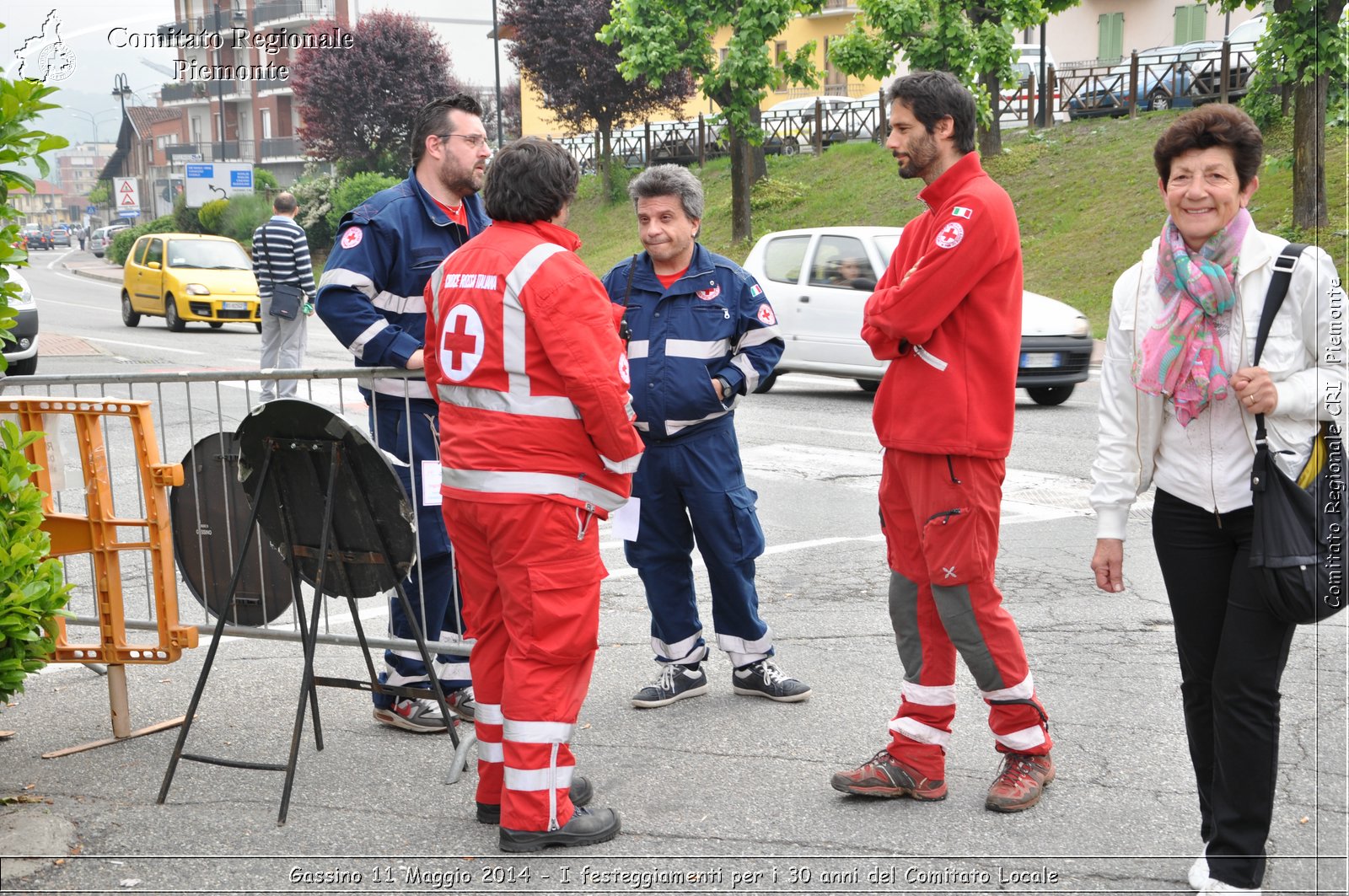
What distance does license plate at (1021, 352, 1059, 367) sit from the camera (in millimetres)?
13297

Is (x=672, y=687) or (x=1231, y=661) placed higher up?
(x=1231, y=661)

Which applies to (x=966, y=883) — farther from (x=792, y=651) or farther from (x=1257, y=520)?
(x=792, y=651)

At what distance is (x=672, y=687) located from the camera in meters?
5.18

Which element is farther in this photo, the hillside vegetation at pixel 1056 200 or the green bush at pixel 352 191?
the green bush at pixel 352 191

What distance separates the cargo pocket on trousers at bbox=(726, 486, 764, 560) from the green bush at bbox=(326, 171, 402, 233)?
37.5 meters

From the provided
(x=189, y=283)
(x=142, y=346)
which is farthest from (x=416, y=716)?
(x=189, y=283)

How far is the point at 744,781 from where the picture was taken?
4.32 metres

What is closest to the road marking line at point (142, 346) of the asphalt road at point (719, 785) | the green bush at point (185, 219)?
the asphalt road at point (719, 785)

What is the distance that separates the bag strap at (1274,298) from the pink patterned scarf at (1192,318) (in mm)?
80

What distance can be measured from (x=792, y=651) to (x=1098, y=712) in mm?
1365

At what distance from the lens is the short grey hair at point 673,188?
4.96 meters

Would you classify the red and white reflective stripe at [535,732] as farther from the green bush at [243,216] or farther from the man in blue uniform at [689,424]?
the green bush at [243,216]

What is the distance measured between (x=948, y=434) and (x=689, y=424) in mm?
1313

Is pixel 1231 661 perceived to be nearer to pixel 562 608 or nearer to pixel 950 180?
pixel 950 180
